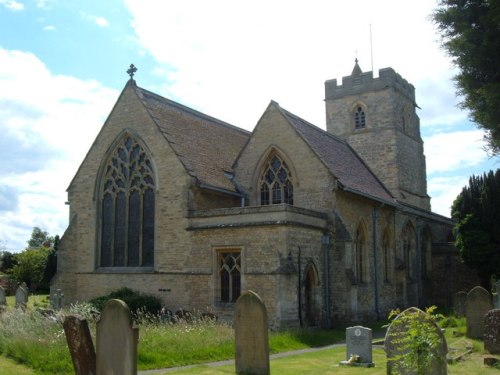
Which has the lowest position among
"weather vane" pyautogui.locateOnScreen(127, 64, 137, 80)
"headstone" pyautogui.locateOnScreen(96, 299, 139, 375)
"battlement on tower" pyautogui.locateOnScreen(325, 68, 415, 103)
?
"headstone" pyautogui.locateOnScreen(96, 299, 139, 375)

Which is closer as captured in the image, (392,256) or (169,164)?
(169,164)

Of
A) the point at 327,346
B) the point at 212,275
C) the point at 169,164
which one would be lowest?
the point at 327,346

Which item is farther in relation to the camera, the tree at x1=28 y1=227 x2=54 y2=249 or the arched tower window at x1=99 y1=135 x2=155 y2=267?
the tree at x1=28 y1=227 x2=54 y2=249

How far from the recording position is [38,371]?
12359mm

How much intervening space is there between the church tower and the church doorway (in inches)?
594

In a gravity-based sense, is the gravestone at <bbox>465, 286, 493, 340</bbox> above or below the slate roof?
below

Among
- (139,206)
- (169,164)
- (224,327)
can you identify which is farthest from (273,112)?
(224,327)

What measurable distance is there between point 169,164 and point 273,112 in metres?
5.35

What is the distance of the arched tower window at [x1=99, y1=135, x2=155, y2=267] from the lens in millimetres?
23781

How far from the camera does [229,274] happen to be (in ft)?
69.8

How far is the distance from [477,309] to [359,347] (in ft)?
18.3

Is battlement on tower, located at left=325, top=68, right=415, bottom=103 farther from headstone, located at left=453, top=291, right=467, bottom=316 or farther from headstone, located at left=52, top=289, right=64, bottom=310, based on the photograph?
headstone, located at left=52, top=289, right=64, bottom=310

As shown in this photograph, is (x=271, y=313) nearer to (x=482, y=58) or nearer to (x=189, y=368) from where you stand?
(x=189, y=368)

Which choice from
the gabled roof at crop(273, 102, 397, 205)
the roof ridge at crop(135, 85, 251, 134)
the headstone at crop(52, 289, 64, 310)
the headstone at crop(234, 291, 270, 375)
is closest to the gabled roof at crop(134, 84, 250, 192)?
the roof ridge at crop(135, 85, 251, 134)
